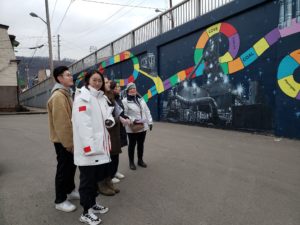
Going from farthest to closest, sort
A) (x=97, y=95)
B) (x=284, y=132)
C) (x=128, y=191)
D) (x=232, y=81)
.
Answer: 1. (x=232, y=81)
2. (x=284, y=132)
3. (x=128, y=191)
4. (x=97, y=95)

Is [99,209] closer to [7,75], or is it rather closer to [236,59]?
[236,59]

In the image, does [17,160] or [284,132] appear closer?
[17,160]

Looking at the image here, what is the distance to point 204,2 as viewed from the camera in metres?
10.5

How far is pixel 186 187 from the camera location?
4.18 meters

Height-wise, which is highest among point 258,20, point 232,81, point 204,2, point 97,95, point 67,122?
point 204,2

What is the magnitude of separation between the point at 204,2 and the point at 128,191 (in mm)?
8599

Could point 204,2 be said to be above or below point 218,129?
above

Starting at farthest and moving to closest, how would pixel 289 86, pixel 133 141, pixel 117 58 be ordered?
pixel 117 58 < pixel 289 86 < pixel 133 141

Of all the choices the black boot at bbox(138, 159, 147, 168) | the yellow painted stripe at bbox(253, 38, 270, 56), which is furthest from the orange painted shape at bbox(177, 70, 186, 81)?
the black boot at bbox(138, 159, 147, 168)

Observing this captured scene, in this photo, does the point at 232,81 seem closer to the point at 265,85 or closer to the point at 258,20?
the point at 265,85

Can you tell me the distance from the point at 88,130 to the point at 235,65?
7.23m

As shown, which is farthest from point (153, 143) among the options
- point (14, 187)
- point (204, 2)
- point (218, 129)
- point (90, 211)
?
point (204, 2)

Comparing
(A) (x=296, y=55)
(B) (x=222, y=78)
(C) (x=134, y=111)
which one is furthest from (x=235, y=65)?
(C) (x=134, y=111)

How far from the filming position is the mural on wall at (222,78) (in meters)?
7.42
